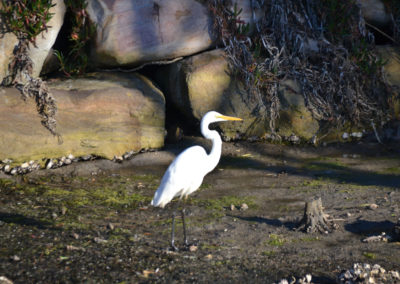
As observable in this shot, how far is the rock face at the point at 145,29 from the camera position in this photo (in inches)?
320

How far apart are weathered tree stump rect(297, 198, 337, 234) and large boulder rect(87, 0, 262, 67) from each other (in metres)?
4.36

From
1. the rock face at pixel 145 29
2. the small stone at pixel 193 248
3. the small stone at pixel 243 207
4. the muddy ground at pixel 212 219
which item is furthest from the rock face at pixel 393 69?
the small stone at pixel 193 248

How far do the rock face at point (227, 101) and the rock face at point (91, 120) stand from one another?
510 millimetres

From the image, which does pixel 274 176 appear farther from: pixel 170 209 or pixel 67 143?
pixel 67 143

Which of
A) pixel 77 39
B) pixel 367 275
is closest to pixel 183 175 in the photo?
pixel 367 275

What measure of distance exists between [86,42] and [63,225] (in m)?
4.05

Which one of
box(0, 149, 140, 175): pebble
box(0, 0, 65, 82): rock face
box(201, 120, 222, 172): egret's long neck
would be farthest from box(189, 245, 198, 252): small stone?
box(0, 0, 65, 82): rock face

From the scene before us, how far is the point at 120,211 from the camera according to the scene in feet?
18.6

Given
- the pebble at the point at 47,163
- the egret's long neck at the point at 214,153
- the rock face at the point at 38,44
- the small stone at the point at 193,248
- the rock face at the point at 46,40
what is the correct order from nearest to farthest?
the small stone at the point at 193,248 < the egret's long neck at the point at 214,153 < the pebble at the point at 47,163 < the rock face at the point at 38,44 < the rock face at the point at 46,40

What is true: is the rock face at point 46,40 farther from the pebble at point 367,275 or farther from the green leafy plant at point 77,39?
the pebble at point 367,275

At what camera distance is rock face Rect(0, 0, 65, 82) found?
743 cm

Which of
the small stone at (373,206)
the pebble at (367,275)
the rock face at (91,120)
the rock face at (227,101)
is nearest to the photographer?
the pebble at (367,275)

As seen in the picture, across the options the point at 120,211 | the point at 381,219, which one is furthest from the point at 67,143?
the point at 381,219

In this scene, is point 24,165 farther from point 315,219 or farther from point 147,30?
point 315,219
